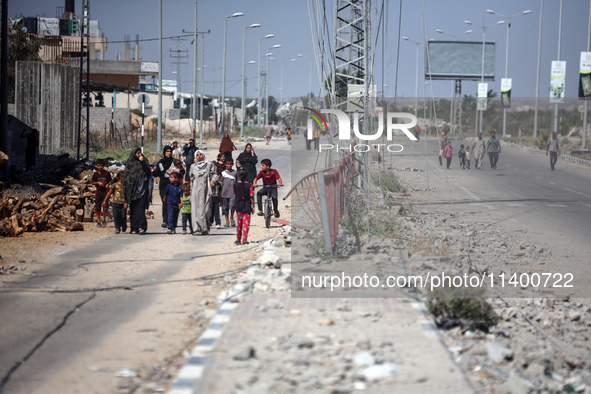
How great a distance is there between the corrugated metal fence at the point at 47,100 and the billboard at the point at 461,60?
46.1 metres

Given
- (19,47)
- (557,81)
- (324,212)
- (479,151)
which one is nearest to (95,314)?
(324,212)

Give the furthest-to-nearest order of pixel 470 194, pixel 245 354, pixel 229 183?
pixel 470 194
pixel 229 183
pixel 245 354

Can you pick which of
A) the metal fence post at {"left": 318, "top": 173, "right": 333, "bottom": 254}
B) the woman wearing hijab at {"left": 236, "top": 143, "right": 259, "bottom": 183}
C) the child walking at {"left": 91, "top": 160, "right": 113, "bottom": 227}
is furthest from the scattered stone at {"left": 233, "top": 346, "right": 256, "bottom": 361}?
the woman wearing hijab at {"left": 236, "top": 143, "right": 259, "bottom": 183}

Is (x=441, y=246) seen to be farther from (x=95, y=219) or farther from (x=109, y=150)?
(x=109, y=150)

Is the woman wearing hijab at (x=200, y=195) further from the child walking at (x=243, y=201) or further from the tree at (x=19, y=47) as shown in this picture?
the tree at (x=19, y=47)

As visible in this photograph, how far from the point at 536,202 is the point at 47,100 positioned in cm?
2147

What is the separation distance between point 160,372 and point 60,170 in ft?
52.9

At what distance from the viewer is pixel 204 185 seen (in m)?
13.4

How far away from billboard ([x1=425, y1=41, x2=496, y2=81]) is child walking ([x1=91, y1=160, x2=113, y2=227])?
6118 centimetres

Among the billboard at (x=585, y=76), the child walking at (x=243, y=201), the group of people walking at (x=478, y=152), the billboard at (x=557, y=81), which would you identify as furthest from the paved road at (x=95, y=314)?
the billboard at (x=557, y=81)

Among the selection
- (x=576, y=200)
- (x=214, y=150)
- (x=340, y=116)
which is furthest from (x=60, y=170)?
(x=214, y=150)

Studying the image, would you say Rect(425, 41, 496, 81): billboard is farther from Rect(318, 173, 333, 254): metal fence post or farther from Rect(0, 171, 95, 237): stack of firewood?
Rect(318, 173, 333, 254): metal fence post

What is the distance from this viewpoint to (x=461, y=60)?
72.8m

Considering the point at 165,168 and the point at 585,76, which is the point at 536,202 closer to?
the point at 165,168
